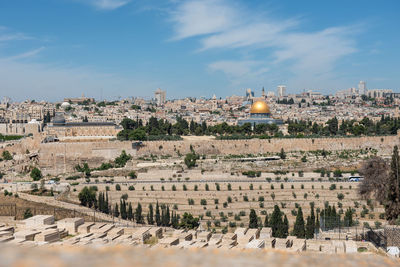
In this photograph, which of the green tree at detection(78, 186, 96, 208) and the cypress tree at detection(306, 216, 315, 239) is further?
the green tree at detection(78, 186, 96, 208)

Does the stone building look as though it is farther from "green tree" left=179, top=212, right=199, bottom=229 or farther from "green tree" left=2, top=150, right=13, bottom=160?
"green tree" left=179, top=212, right=199, bottom=229

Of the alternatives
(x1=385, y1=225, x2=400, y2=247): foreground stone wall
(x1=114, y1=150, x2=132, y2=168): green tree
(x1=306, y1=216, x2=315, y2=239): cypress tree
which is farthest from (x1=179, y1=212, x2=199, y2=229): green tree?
(x1=114, y1=150, x2=132, y2=168): green tree

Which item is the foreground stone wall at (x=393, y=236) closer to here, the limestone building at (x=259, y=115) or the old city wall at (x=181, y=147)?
the old city wall at (x=181, y=147)

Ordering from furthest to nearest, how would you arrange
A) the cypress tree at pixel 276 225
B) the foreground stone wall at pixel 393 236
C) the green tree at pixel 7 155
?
the green tree at pixel 7 155
the cypress tree at pixel 276 225
the foreground stone wall at pixel 393 236

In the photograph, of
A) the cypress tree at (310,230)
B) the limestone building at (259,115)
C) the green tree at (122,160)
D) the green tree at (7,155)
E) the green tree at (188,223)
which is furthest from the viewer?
the limestone building at (259,115)

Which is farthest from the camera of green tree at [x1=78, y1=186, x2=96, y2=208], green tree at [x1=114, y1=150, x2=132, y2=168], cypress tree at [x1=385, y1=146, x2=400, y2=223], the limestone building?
the limestone building

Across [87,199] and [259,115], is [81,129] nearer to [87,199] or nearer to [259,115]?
[259,115]

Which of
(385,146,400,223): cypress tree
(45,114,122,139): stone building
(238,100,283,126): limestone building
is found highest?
(238,100,283,126): limestone building

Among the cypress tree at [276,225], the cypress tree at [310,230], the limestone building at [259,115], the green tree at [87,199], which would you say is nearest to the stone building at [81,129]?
the limestone building at [259,115]
